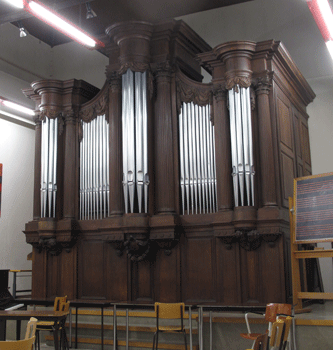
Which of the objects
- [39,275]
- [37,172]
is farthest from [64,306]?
[37,172]

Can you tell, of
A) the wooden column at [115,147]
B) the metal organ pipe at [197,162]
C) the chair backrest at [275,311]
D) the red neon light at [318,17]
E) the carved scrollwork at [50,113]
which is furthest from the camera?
the carved scrollwork at [50,113]

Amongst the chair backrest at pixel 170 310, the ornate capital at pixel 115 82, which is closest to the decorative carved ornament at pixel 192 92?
the ornate capital at pixel 115 82

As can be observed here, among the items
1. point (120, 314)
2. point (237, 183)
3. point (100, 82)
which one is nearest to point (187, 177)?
point (237, 183)

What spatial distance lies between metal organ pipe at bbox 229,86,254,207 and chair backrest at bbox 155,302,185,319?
2.48 metres

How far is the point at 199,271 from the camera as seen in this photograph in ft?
29.7

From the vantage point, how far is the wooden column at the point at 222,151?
29.2 feet

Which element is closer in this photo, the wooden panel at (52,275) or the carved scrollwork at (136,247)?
the carved scrollwork at (136,247)

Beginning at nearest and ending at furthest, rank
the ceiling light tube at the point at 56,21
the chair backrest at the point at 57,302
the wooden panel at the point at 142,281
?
the ceiling light tube at the point at 56,21, the chair backrest at the point at 57,302, the wooden panel at the point at 142,281

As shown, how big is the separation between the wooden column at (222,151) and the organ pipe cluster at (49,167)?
3500 millimetres

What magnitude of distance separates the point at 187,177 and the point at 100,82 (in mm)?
5108

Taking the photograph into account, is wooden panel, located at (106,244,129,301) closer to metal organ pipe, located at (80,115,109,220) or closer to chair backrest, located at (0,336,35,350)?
metal organ pipe, located at (80,115,109,220)

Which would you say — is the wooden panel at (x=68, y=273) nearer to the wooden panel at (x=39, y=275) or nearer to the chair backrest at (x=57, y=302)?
the wooden panel at (x=39, y=275)

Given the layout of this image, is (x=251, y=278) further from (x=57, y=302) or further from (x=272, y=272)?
(x=57, y=302)

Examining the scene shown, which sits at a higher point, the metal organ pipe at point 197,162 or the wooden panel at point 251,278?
the metal organ pipe at point 197,162
